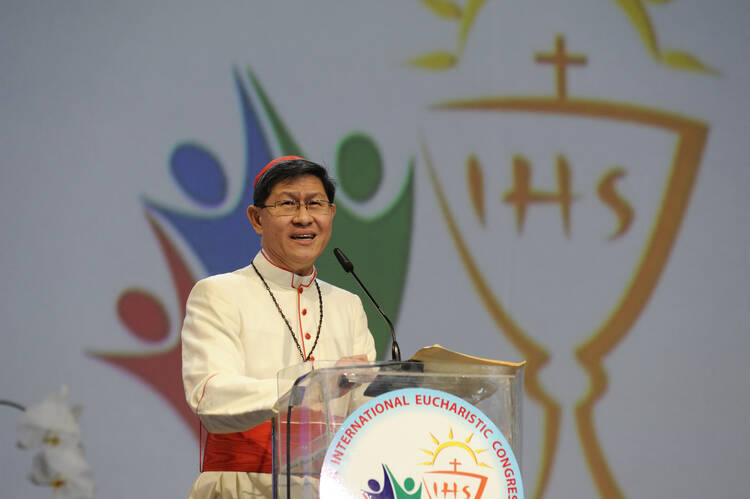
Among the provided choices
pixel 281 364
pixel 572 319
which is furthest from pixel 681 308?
pixel 281 364

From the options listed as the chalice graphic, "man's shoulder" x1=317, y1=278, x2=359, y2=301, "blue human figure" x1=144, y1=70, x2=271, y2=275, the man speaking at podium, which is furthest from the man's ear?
the chalice graphic

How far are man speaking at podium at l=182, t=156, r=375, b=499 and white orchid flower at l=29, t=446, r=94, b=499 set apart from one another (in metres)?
0.83

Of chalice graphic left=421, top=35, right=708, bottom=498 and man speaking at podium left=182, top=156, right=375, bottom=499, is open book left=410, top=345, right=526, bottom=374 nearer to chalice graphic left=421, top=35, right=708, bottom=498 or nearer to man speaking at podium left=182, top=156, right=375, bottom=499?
man speaking at podium left=182, top=156, right=375, bottom=499

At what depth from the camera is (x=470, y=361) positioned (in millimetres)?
1706

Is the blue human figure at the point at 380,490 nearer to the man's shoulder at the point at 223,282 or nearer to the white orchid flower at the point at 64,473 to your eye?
the white orchid flower at the point at 64,473

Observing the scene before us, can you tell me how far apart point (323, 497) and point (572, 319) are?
2.41m

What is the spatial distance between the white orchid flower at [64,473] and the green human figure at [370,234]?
236 centimetres

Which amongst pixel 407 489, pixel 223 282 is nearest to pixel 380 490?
pixel 407 489

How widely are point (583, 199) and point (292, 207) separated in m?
1.82

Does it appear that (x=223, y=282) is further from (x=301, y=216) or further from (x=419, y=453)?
(x=419, y=453)

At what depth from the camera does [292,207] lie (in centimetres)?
244

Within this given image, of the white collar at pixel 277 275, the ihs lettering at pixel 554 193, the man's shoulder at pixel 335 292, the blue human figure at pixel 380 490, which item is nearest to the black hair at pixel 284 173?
the white collar at pixel 277 275

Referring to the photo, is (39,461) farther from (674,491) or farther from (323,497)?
(674,491)

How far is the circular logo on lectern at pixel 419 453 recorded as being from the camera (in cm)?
158
